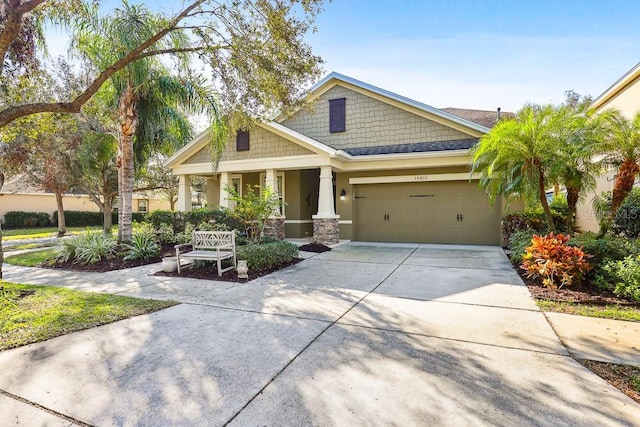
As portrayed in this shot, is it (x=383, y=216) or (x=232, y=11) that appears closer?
(x=232, y=11)

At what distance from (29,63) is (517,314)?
11.3m

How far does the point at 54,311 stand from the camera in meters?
4.77

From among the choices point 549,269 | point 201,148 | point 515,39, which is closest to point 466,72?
point 515,39

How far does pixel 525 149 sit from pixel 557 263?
3.10 m

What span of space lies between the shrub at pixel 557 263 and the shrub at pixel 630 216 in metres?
2.96

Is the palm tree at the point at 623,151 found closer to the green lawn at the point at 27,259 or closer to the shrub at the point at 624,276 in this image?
the shrub at the point at 624,276

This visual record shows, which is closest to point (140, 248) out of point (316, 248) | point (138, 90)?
point (138, 90)

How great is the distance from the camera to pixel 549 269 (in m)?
5.80

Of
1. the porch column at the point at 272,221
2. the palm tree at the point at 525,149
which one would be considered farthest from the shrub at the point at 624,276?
the porch column at the point at 272,221

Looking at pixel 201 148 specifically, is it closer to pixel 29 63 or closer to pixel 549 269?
pixel 29 63

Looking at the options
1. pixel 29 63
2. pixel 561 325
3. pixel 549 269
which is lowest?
pixel 561 325

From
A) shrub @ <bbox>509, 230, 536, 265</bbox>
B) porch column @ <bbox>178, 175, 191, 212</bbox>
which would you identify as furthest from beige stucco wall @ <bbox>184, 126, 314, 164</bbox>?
shrub @ <bbox>509, 230, 536, 265</bbox>

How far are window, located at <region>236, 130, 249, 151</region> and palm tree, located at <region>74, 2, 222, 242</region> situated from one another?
83.8 inches

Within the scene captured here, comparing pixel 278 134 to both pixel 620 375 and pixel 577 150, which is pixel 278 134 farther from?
pixel 620 375
